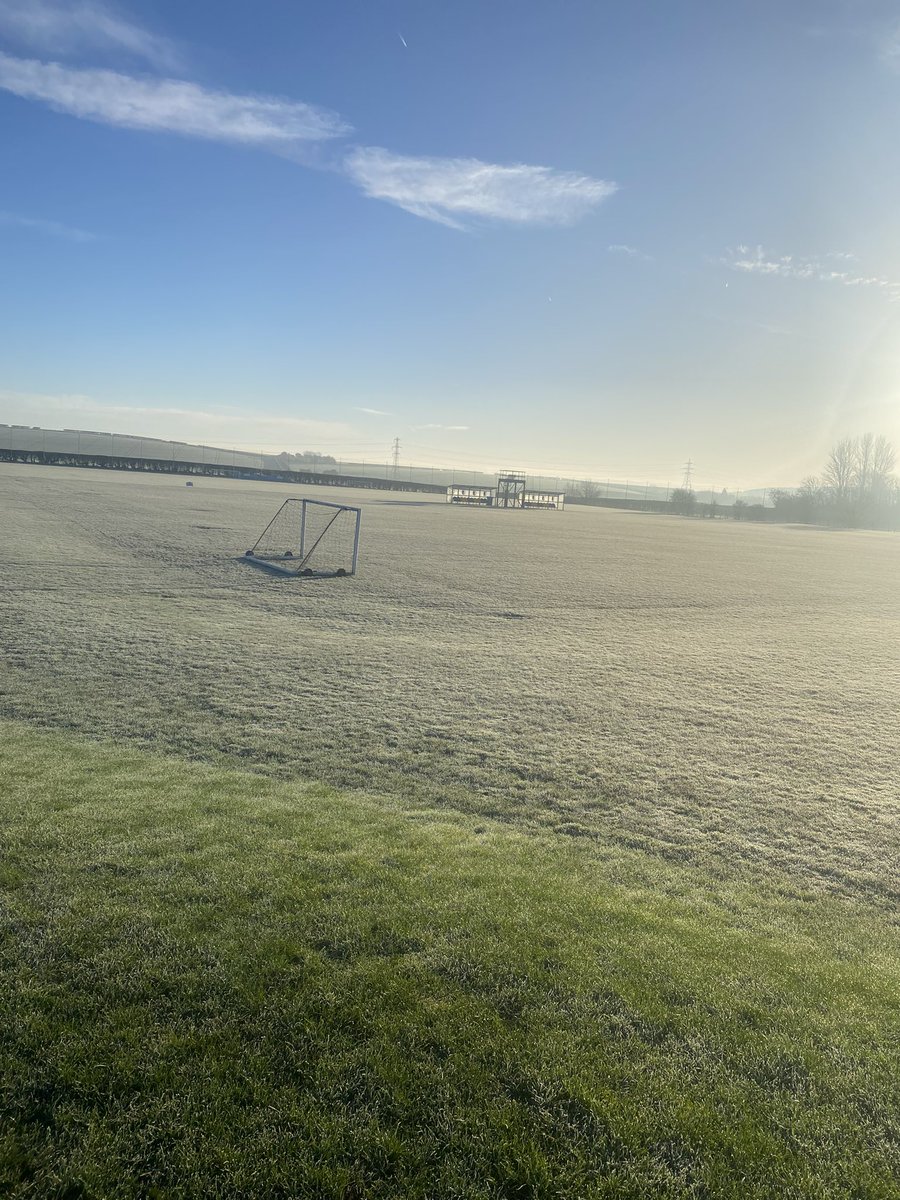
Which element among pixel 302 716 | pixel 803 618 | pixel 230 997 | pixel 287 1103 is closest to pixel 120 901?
pixel 230 997

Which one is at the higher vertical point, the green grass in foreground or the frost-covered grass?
the frost-covered grass

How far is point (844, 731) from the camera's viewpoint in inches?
322

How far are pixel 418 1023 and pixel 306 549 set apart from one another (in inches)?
824

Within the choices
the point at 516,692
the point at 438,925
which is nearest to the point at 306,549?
the point at 516,692

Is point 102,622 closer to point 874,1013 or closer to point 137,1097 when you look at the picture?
point 137,1097

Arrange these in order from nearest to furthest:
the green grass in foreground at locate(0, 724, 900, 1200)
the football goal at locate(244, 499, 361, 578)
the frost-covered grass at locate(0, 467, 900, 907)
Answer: the green grass in foreground at locate(0, 724, 900, 1200)
the frost-covered grass at locate(0, 467, 900, 907)
the football goal at locate(244, 499, 361, 578)

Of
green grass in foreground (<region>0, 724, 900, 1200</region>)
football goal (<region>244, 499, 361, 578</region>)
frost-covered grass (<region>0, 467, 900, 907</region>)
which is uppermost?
football goal (<region>244, 499, 361, 578</region>)

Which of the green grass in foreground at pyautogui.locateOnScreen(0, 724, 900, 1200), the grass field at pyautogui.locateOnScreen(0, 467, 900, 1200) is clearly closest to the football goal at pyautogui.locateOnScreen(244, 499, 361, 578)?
the grass field at pyautogui.locateOnScreen(0, 467, 900, 1200)

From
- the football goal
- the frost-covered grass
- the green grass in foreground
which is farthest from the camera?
the football goal

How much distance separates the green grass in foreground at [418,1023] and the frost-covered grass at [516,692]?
1085 millimetres

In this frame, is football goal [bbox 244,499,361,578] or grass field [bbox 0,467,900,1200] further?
football goal [bbox 244,499,361,578]

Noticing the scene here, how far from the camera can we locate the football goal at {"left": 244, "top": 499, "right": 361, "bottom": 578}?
18.6 m

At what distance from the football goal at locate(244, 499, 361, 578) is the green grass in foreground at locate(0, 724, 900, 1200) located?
1306cm

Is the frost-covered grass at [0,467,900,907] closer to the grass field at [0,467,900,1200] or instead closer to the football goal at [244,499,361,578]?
the grass field at [0,467,900,1200]
